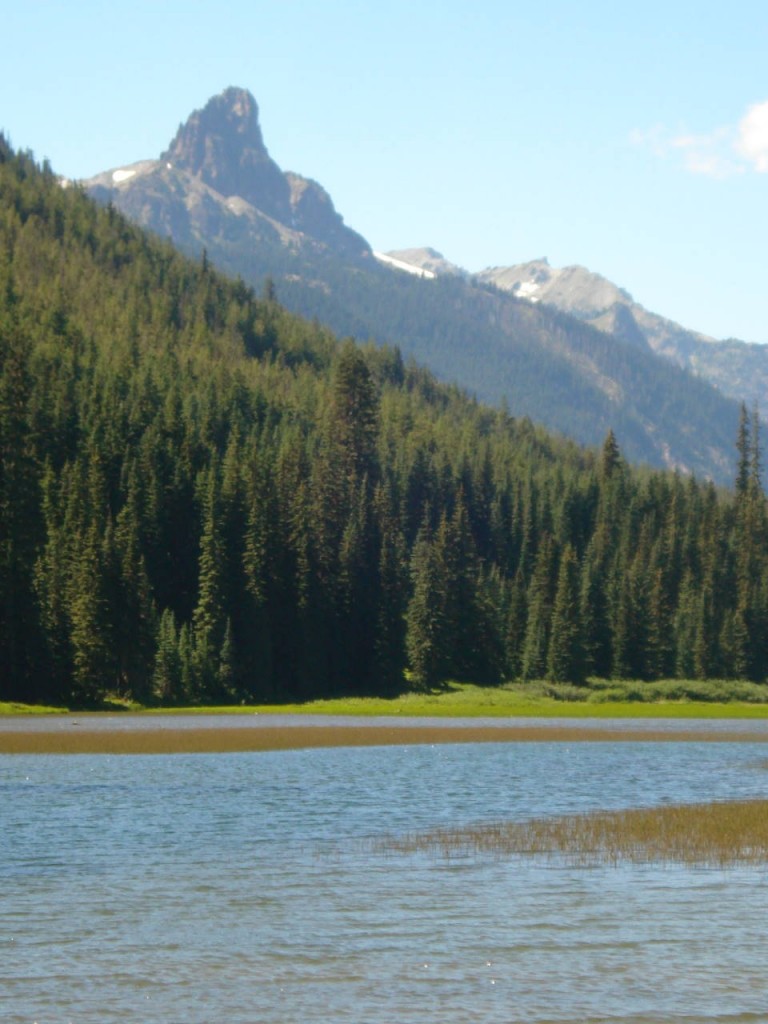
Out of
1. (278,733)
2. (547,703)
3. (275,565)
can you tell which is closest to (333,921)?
(278,733)

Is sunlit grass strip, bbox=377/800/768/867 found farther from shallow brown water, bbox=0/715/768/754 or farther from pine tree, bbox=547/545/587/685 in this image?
pine tree, bbox=547/545/587/685

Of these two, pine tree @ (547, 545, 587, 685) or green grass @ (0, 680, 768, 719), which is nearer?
green grass @ (0, 680, 768, 719)

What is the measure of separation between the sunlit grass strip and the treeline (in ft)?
207

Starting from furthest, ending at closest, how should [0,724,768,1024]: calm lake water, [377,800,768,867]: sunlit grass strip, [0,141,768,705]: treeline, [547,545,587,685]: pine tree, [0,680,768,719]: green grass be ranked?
[547,545,587,685]: pine tree, [0,680,768,719]: green grass, [0,141,768,705]: treeline, [377,800,768,867]: sunlit grass strip, [0,724,768,1024]: calm lake water

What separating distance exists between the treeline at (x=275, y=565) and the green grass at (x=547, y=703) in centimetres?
427

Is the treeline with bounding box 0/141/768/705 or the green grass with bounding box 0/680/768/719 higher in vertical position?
the treeline with bounding box 0/141/768/705

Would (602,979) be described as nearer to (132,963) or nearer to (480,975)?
(480,975)

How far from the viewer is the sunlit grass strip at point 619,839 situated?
35812 millimetres

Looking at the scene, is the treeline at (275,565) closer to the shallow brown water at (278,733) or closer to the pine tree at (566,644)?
the pine tree at (566,644)

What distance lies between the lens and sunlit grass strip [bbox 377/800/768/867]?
3581 centimetres

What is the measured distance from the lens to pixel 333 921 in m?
28.0

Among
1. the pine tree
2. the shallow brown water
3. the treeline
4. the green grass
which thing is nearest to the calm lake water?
the shallow brown water

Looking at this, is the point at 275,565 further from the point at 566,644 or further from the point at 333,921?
the point at 333,921

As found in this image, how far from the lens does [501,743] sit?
253 feet
